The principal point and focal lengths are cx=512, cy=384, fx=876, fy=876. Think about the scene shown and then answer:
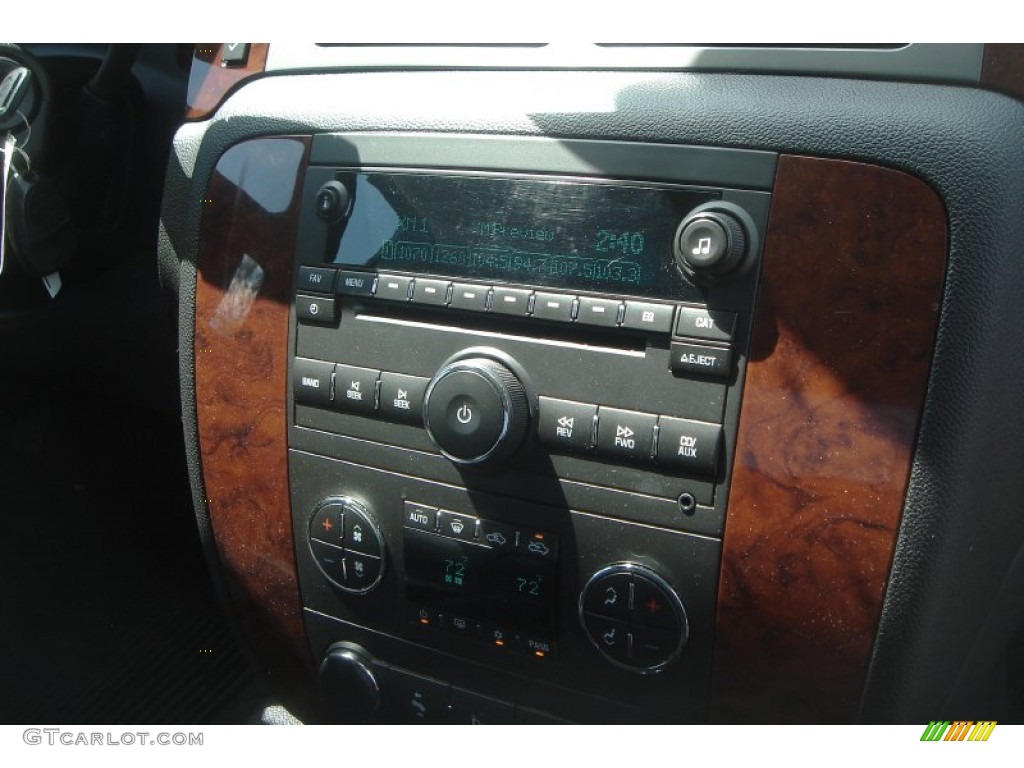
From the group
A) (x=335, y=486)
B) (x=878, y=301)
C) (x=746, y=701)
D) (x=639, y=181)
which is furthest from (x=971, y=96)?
(x=335, y=486)

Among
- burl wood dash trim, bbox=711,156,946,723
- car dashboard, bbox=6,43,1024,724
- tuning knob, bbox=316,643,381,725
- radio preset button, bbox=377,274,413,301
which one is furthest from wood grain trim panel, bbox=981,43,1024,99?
tuning knob, bbox=316,643,381,725

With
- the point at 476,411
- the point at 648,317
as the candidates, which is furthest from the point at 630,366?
the point at 476,411

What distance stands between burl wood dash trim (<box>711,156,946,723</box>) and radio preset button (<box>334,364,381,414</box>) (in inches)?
16.1

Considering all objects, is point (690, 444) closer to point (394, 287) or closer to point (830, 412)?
point (830, 412)

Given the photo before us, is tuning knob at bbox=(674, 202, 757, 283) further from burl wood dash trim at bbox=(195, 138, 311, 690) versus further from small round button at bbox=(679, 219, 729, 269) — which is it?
burl wood dash trim at bbox=(195, 138, 311, 690)

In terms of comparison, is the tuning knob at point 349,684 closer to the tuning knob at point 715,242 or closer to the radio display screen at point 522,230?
the radio display screen at point 522,230

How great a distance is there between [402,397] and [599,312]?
25 centimetres

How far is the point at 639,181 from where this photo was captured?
0.87 m

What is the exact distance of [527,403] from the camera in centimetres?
90

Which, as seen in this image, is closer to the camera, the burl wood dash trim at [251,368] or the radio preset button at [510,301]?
the radio preset button at [510,301]

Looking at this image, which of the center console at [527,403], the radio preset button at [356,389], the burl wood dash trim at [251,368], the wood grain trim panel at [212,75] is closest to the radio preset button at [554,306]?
the center console at [527,403]

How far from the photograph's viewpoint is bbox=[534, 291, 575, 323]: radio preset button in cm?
89

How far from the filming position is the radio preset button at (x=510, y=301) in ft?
2.98

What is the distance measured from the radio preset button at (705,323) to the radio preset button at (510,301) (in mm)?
161
